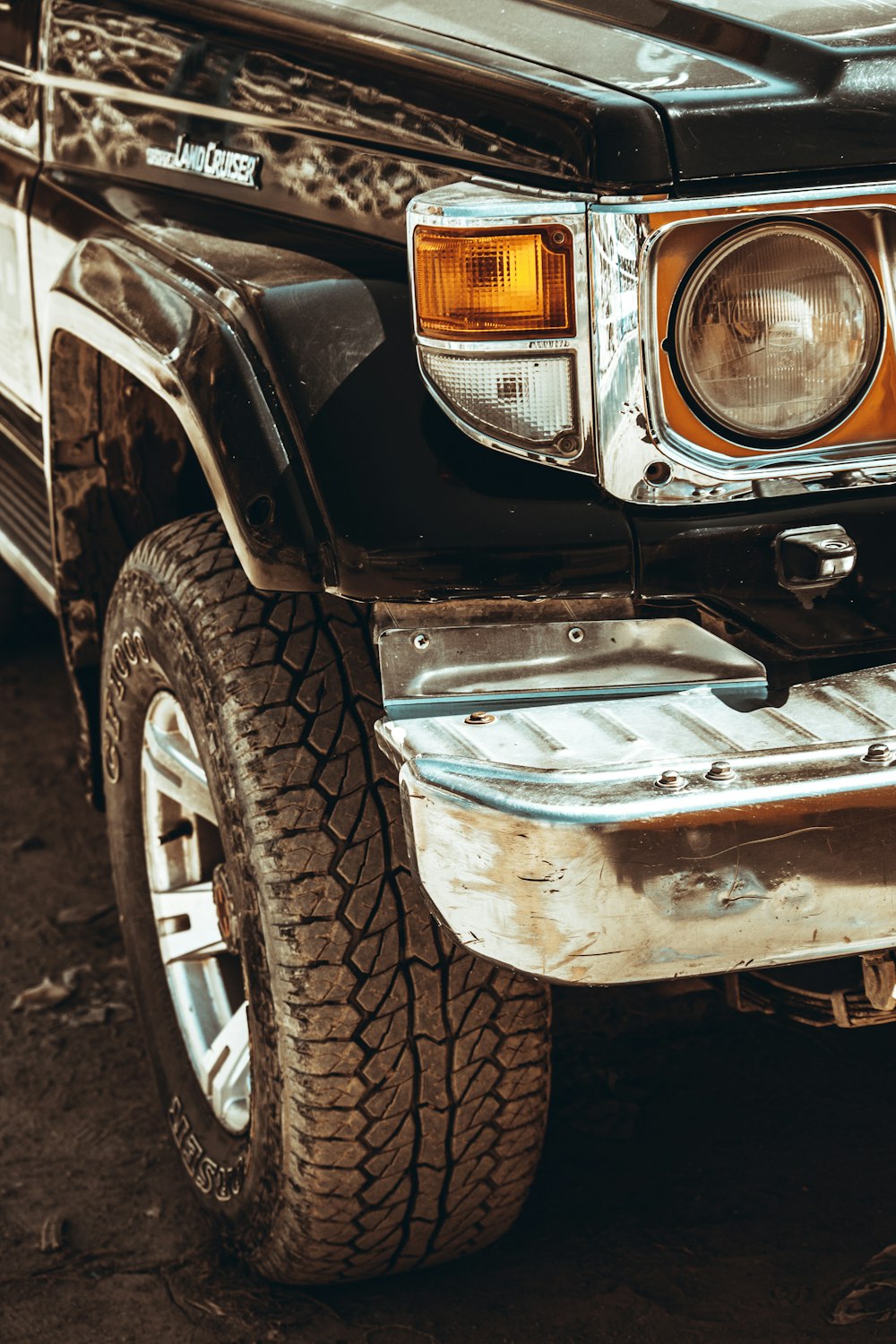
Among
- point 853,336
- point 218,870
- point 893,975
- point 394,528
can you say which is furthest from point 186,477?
point 893,975

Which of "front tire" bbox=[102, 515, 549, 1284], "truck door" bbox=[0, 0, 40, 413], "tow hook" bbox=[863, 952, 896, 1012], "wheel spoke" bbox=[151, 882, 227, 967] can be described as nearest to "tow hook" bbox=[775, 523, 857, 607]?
"tow hook" bbox=[863, 952, 896, 1012]

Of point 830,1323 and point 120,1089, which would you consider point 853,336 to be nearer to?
point 830,1323

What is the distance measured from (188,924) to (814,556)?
1.13 metres

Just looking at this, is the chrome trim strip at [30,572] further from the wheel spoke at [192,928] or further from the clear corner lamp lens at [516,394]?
the clear corner lamp lens at [516,394]

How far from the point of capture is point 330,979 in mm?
1677

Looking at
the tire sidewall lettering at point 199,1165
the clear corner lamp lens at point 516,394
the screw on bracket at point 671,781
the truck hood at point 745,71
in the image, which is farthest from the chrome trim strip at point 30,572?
the screw on bracket at point 671,781

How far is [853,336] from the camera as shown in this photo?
1509mm

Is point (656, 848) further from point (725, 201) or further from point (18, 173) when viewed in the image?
point (18, 173)

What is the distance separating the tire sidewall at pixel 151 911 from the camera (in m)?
1.77

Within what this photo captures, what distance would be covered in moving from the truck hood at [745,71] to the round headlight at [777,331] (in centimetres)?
8

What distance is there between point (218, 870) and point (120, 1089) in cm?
72

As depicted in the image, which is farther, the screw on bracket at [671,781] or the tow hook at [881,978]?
the tow hook at [881,978]

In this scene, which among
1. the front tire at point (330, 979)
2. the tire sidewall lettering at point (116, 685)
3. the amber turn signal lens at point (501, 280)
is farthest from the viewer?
the tire sidewall lettering at point (116, 685)

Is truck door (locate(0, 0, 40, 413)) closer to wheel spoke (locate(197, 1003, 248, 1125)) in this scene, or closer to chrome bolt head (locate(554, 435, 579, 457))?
wheel spoke (locate(197, 1003, 248, 1125))
